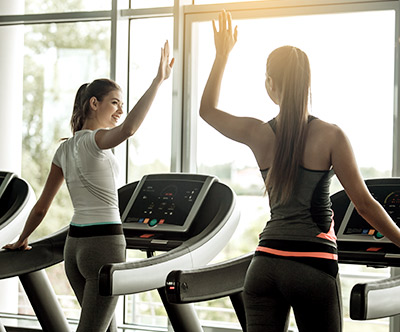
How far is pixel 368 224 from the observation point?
2.97 m

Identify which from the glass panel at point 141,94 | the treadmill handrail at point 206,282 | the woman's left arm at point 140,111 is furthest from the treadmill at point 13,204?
the treadmill handrail at point 206,282

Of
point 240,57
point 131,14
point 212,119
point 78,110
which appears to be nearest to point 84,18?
point 131,14

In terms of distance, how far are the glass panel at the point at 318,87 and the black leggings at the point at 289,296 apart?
207 centimetres

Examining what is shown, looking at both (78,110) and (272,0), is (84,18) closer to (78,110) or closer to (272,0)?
(272,0)

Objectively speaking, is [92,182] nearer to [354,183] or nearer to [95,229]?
[95,229]

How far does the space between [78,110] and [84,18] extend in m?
1.83

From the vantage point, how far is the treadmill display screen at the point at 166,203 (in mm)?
3346

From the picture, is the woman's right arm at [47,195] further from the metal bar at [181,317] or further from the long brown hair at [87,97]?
the metal bar at [181,317]

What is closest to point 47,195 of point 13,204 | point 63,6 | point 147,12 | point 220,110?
point 13,204

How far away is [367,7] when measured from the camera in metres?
3.88

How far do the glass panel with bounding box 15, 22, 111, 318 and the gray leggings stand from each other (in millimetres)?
2027

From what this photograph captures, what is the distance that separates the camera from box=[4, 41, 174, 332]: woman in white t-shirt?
267 cm

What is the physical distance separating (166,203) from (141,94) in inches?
51.8

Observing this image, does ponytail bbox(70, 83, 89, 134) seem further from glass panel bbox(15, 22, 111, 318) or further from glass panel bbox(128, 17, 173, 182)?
glass panel bbox(15, 22, 111, 318)
